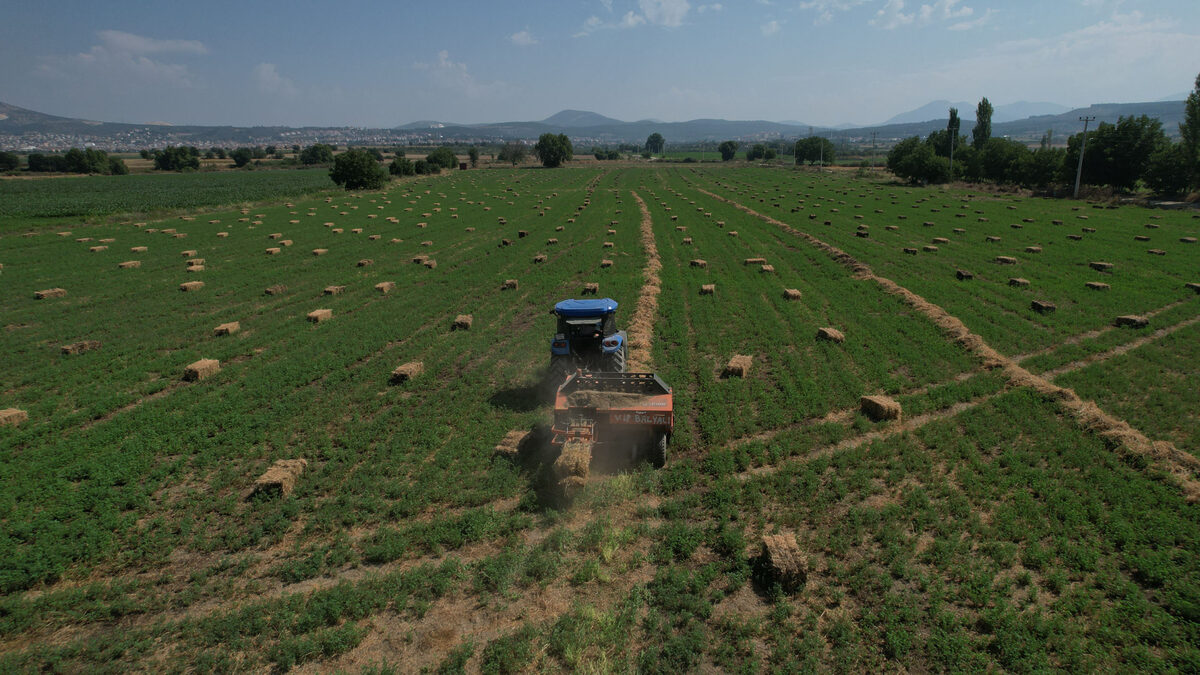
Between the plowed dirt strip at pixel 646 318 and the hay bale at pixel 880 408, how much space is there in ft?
15.7

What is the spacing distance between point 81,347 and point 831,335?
20.7m

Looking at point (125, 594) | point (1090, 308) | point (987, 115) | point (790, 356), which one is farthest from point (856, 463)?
point (987, 115)

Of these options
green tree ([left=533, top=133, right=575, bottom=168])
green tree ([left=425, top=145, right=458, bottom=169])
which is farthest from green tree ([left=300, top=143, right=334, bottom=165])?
green tree ([left=533, top=133, right=575, bottom=168])

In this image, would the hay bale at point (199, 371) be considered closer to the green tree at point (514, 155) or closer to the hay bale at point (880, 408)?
the hay bale at point (880, 408)

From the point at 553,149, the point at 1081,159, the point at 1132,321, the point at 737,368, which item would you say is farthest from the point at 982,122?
the point at 737,368

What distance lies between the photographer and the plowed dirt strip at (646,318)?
1332 centimetres

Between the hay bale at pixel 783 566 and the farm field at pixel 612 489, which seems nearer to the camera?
the farm field at pixel 612 489

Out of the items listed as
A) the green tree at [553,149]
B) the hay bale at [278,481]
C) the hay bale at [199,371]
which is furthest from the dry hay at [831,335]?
the green tree at [553,149]

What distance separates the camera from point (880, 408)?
10.4m

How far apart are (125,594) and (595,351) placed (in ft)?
25.7

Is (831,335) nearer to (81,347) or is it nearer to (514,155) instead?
(81,347)

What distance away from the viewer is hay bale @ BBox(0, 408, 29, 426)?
10418 millimetres

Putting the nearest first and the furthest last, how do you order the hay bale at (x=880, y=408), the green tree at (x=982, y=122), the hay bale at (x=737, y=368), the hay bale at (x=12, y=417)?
1. the hay bale at (x=880, y=408)
2. the hay bale at (x=12, y=417)
3. the hay bale at (x=737, y=368)
4. the green tree at (x=982, y=122)

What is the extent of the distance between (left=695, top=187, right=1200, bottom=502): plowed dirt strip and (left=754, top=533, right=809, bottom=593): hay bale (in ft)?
20.6
